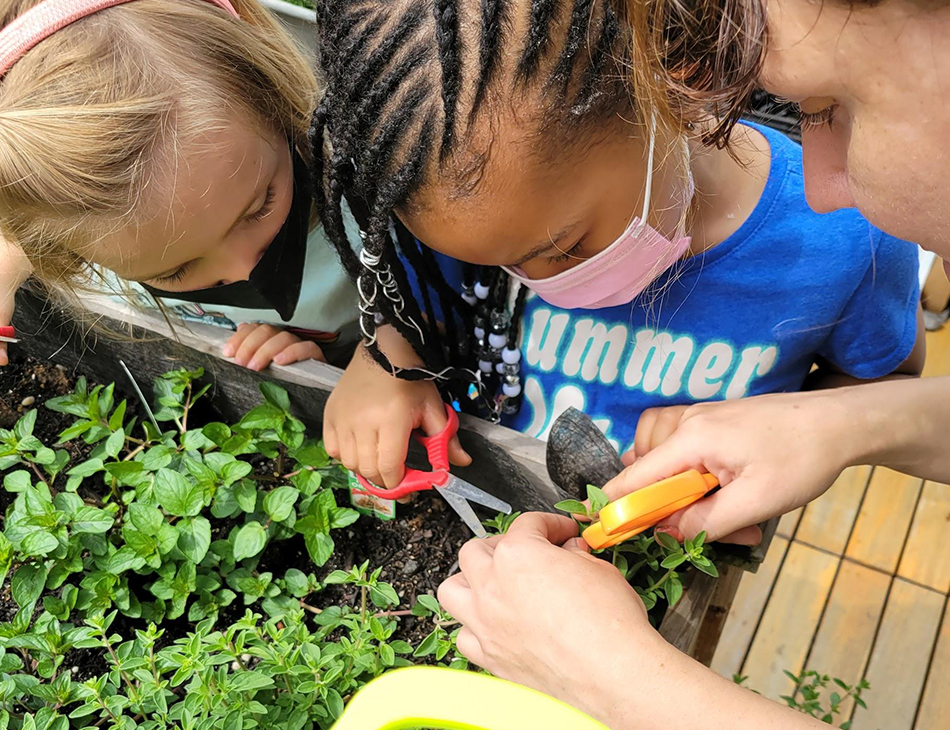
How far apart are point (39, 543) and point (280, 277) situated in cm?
44


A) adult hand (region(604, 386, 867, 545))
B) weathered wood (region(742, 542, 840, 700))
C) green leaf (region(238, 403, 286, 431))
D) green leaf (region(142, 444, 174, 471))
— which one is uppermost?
adult hand (region(604, 386, 867, 545))

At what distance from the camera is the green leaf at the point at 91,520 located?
0.83 meters

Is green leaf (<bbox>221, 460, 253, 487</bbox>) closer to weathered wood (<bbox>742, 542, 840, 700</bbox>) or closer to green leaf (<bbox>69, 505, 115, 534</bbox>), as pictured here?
green leaf (<bbox>69, 505, 115, 534</bbox>)

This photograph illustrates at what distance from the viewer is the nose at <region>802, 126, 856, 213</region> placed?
0.51m

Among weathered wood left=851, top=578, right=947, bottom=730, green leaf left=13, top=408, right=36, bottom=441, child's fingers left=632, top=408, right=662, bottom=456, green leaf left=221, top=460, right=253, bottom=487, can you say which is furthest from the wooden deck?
green leaf left=13, top=408, right=36, bottom=441

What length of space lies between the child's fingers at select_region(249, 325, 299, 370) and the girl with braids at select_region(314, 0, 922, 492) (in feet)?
0.42

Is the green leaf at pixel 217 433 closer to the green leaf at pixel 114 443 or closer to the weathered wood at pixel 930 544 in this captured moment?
the green leaf at pixel 114 443

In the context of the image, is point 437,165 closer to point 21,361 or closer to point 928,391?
point 928,391

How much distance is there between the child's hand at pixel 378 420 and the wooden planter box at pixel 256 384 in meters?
0.05

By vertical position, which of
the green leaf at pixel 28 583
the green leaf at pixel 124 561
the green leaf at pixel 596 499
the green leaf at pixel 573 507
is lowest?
the green leaf at pixel 28 583

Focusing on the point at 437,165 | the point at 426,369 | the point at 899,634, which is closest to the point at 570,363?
the point at 426,369

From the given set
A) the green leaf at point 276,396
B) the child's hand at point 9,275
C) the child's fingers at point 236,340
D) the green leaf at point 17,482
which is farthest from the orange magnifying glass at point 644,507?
the child's hand at point 9,275

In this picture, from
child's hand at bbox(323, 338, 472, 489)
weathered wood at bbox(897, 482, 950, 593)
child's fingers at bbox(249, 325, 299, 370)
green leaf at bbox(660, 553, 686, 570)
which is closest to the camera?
green leaf at bbox(660, 553, 686, 570)

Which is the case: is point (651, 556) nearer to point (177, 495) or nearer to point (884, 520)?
point (177, 495)
